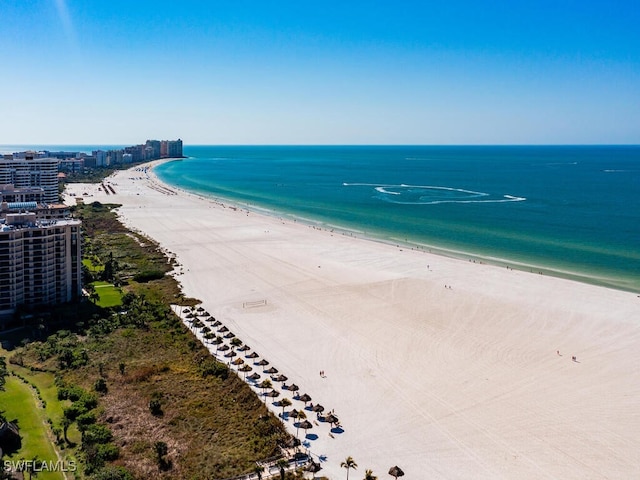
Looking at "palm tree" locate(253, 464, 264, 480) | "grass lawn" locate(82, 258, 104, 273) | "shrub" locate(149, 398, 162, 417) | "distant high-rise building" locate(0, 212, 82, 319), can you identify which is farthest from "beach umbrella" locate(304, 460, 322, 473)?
"grass lawn" locate(82, 258, 104, 273)

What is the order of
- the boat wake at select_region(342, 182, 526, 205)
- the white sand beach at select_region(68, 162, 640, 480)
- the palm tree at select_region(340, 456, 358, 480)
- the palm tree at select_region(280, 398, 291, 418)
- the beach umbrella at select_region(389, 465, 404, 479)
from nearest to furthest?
the beach umbrella at select_region(389, 465, 404, 479), the palm tree at select_region(340, 456, 358, 480), the white sand beach at select_region(68, 162, 640, 480), the palm tree at select_region(280, 398, 291, 418), the boat wake at select_region(342, 182, 526, 205)

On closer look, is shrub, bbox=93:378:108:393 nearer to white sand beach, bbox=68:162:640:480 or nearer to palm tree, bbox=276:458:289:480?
white sand beach, bbox=68:162:640:480

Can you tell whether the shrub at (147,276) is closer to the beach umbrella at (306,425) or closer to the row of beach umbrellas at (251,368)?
the row of beach umbrellas at (251,368)

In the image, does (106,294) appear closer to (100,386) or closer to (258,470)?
(100,386)

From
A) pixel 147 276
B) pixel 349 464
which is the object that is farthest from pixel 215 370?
pixel 147 276

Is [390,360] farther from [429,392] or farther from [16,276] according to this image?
[16,276]

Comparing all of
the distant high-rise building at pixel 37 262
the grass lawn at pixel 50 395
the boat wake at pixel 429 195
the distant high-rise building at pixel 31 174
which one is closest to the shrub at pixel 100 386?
the grass lawn at pixel 50 395
